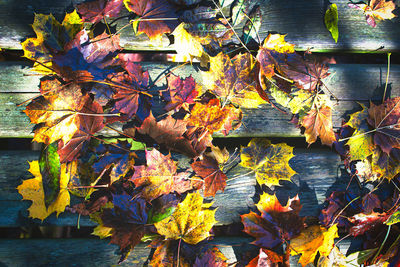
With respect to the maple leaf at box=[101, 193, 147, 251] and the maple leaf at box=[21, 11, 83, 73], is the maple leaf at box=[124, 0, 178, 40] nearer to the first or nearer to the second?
the maple leaf at box=[21, 11, 83, 73]

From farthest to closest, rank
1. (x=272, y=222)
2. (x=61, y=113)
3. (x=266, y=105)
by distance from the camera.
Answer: (x=266, y=105), (x=272, y=222), (x=61, y=113)

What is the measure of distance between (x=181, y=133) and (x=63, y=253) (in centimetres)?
87

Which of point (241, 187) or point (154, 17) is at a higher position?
point (154, 17)

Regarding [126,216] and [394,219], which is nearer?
[126,216]

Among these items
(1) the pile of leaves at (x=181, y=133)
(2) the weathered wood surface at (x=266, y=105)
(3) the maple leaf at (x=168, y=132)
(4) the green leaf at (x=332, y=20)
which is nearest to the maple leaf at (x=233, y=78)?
(1) the pile of leaves at (x=181, y=133)

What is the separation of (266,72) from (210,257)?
3.07ft

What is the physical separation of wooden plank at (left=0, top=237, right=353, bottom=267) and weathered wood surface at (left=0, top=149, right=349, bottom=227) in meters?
0.10

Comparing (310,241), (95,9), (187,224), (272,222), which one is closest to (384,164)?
(310,241)

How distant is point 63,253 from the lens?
143cm

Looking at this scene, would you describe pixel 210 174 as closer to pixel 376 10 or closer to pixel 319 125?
pixel 319 125

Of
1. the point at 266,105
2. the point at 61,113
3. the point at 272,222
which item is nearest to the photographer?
the point at 61,113

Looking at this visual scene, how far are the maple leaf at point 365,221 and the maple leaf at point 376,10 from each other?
1.01m

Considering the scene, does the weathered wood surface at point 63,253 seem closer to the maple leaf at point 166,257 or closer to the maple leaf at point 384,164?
the maple leaf at point 166,257

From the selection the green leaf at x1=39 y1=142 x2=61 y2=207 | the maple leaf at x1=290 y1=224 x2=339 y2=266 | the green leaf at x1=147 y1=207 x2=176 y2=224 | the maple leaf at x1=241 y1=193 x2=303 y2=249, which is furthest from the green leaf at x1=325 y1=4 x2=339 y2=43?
the green leaf at x1=39 y1=142 x2=61 y2=207
